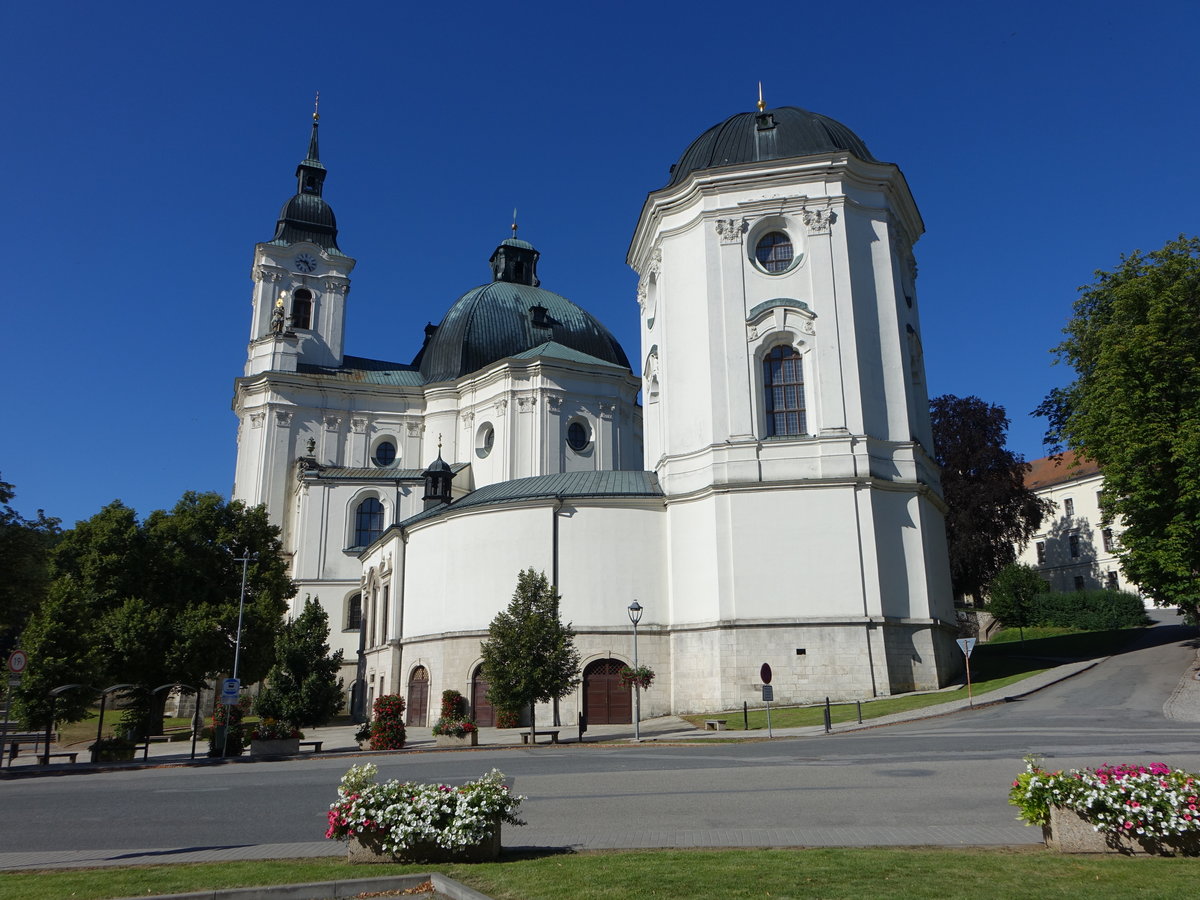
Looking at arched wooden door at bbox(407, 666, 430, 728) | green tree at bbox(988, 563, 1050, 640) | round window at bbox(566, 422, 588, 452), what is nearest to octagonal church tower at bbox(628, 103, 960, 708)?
arched wooden door at bbox(407, 666, 430, 728)

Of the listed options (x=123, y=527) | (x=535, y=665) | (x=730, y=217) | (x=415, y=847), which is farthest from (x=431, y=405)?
(x=415, y=847)

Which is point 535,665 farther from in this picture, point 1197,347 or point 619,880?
point 1197,347

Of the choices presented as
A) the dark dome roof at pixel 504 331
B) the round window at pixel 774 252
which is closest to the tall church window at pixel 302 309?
the dark dome roof at pixel 504 331

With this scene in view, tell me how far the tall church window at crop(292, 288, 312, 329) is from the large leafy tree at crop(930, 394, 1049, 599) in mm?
42173

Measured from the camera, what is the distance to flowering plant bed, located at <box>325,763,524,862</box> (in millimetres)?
9023

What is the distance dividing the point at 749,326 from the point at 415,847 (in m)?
29.9

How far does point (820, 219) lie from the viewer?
36.8 m

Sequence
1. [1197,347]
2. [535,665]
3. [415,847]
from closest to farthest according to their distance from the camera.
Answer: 1. [415,847]
2. [535,665]
3. [1197,347]

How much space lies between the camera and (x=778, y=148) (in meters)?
38.0

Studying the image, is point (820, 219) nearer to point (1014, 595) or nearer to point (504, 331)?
point (504, 331)

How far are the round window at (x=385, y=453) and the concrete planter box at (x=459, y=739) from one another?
1322 inches

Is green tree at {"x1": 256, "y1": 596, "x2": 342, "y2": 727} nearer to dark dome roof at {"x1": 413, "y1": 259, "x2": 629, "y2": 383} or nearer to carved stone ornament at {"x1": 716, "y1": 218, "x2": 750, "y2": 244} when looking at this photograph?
dark dome roof at {"x1": 413, "y1": 259, "x2": 629, "y2": 383}

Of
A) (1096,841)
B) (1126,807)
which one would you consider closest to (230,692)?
(1096,841)

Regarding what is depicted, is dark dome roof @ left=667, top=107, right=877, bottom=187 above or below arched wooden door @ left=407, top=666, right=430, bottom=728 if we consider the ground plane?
above
